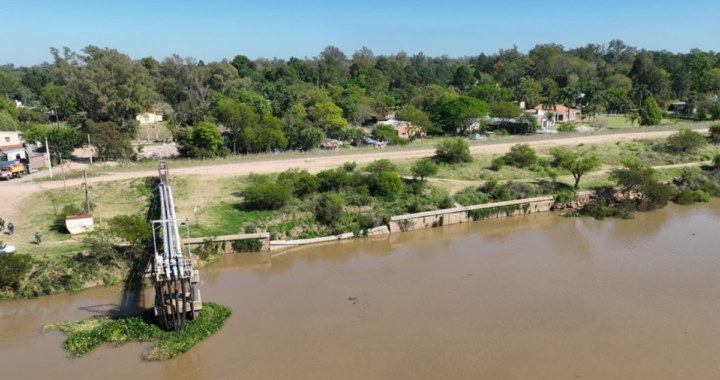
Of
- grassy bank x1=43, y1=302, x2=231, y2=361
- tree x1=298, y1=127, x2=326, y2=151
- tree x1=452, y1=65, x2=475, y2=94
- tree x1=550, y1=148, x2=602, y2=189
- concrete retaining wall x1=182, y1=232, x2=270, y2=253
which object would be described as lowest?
grassy bank x1=43, y1=302, x2=231, y2=361

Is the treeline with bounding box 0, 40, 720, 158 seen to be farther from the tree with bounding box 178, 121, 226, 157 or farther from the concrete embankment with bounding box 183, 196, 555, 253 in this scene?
the concrete embankment with bounding box 183, 196, 555, 253

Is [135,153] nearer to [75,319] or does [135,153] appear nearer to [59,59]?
[75,319]

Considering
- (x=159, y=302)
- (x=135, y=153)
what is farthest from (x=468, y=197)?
(x=135, y=153)

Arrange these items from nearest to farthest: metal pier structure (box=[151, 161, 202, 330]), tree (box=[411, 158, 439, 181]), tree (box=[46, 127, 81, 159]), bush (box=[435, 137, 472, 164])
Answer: metal pier structure (box=[151, 161, 202, 330]) → tree (box=[411, 158, 439, 181]) → bush (box=[435, 137, 472, 164]) → tree (box=[46, 127, 81, 159])

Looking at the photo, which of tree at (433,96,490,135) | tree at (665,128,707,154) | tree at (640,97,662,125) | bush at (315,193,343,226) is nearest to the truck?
bush at (315,193,343,226)

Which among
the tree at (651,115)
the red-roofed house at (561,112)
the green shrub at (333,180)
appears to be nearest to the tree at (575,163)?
the green shrub at (333,180)

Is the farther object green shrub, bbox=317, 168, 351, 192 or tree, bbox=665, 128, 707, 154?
tree, bbox=665, 128, 707, 154

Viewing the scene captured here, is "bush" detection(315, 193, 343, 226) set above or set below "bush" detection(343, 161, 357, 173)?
below

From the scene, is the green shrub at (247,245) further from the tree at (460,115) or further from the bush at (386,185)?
the tree at (460,115)
